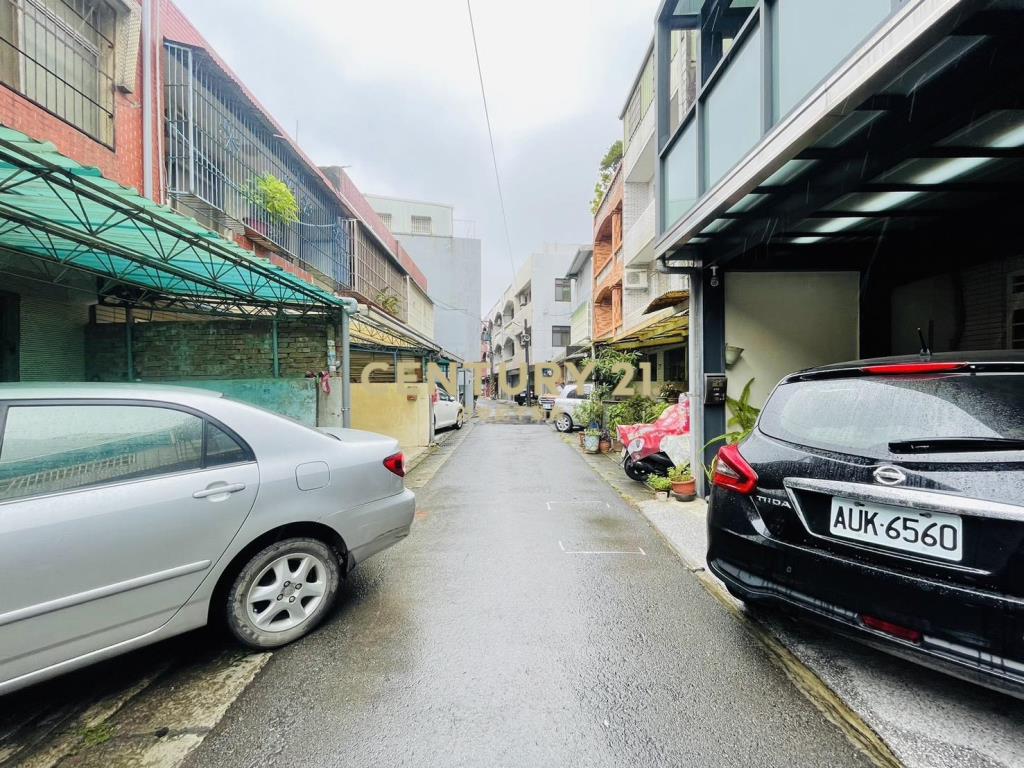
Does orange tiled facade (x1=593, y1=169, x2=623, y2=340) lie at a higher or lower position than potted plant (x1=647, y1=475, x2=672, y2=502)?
higher

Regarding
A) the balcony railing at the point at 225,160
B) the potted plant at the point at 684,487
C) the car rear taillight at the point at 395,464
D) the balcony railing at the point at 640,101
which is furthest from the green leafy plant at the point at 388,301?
the car rear taillight at the point at 395,464

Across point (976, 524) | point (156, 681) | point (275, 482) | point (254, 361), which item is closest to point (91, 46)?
point (254, 361)

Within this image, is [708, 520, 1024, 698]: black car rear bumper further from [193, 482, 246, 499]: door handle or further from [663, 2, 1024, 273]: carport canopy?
[193, 482, 246, 499]: door handle

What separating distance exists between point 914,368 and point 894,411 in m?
0.22

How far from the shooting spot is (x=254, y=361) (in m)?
7.55

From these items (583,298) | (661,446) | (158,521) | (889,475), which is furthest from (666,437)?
(583,298)

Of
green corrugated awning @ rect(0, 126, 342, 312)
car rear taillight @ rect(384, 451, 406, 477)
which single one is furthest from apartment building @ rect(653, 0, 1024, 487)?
green corrugated awning @ rect(0, 126, 342, 312)

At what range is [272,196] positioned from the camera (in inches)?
360

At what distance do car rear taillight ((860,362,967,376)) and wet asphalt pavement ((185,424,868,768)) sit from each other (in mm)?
1504

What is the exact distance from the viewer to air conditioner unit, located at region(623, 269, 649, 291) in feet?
49.3

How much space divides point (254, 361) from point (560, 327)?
25153 millimetres

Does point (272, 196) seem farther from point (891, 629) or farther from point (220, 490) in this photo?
point (891, 629)

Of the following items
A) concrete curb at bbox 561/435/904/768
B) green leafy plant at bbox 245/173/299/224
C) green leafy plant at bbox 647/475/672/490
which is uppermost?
green leafy plant at bbox 245/173/299/224

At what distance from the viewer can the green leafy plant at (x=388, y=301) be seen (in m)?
16.3
